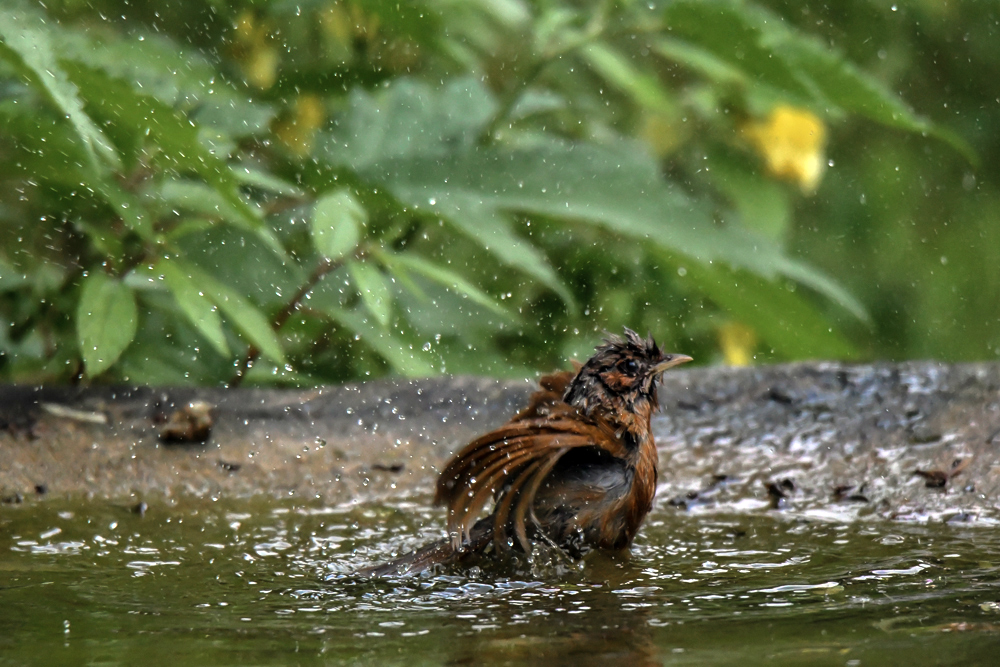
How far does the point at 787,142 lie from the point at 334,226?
2672mm

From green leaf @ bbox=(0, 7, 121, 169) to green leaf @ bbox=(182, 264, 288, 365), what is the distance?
0.75m

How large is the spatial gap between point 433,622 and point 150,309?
221 cm

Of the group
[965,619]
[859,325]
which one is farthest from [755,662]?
[859,325]

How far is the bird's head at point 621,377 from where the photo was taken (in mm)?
3127

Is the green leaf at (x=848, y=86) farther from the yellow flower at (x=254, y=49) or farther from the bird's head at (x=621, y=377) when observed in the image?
the yellow flower at (x=254, y=49)

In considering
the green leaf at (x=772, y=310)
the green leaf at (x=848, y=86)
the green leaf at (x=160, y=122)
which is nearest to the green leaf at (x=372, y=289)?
the green leaf at (x=160, y=122)

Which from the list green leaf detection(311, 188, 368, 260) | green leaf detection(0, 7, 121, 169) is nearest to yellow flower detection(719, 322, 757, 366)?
green leaf detection(311, 188, 368, 260)

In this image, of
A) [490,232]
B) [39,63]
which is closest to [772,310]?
[490,232]

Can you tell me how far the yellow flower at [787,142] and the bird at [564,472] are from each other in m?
2.29

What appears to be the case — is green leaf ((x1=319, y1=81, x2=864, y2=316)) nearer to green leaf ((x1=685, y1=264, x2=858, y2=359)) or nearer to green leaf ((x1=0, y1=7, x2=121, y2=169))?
green leaf ((x1=685, y1=264, x2=858, y2=359))

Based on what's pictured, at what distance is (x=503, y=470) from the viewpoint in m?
2.76

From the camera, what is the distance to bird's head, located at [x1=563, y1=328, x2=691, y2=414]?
3.13 metres

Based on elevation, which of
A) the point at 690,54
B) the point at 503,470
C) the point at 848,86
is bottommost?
the point at 503,470

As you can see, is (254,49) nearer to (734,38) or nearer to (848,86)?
(734,38)
